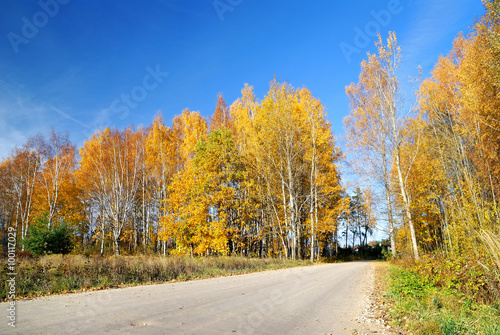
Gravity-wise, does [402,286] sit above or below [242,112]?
below

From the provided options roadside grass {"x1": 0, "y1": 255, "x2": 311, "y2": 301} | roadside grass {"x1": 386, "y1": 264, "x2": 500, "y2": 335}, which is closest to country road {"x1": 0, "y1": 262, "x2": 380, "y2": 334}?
roadside grass {"x1": 386, "y1": 264, "x2": 500, "y2": 335}

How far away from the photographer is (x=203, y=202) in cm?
1927

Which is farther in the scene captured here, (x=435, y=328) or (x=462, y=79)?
(x=462, y=79)

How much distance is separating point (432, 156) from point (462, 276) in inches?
577

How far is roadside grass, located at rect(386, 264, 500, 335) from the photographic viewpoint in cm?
371

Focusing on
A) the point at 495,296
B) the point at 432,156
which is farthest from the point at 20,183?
the point at 432,156

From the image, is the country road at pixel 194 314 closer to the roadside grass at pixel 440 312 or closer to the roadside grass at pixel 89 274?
the roadside grass at pixel 440 312

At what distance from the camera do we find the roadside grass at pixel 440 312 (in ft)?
12.2

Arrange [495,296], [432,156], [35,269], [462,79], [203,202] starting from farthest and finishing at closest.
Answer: [203,202] → [432,156] → [462,79] → [35,269] → [495,296]

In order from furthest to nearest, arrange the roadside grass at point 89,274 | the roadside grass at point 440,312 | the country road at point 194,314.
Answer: the roadside grass at point 89,274 < the country road at point 194,314 < the roadside grass at point 440,312

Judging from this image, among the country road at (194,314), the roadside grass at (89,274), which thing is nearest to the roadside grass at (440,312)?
the country road at (194,314)

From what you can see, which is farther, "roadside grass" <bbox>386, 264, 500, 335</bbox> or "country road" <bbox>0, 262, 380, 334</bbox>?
"country road" <bbox>0, 262, 380, 334</bbox>

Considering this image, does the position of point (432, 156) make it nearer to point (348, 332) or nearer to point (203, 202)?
point (203, 202)

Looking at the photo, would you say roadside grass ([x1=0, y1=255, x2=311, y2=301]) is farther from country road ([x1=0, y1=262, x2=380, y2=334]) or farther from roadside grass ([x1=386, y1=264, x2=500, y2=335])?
roadside grass ([x1=386, y1=264, x2=500, y2=335])
